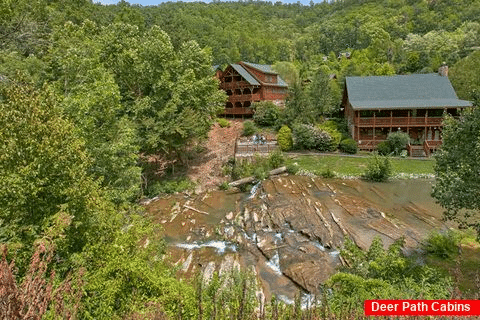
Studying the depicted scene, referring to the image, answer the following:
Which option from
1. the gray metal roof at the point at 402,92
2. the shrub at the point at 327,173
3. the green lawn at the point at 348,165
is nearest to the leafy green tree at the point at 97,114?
the shrub at the point at 327,173

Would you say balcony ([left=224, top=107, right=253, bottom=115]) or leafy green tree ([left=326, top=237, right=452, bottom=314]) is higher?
balcony ([left=224, top=107, right=253, bottom=115])

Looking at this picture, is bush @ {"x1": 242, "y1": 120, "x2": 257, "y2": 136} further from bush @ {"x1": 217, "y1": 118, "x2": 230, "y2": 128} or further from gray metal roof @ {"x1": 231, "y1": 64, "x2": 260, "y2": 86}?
gray metal roof @ {"x1": 231, "y1": 64, "x2": 260, "y2": 86}

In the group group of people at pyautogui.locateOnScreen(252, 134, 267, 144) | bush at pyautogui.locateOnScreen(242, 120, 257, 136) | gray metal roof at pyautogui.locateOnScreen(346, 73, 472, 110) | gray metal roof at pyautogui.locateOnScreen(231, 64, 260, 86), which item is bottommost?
group of people at pyautogui.locateOnScreen(252, 134, 267, 144)

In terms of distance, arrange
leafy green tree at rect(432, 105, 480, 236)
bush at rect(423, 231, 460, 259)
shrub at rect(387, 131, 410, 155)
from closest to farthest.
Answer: leafy green tree at rect(432, 105, 480, 236), bush at rect(423, 231, 460, 259), shrub at rect(387, 131, 410, 155)

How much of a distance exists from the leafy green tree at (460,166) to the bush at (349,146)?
61.3ft

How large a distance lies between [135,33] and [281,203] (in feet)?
65.0

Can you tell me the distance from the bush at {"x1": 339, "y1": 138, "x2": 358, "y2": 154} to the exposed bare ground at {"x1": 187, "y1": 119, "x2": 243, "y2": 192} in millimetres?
10990

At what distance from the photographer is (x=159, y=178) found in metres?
27.2

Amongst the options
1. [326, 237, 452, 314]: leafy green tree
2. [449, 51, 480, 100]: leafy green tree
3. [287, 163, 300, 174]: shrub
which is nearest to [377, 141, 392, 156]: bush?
[287, 163, 300, 174]: shrub

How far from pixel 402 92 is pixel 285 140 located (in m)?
14.2

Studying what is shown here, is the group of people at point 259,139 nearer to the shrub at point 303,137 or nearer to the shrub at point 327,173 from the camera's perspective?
the shrub at point 303,137

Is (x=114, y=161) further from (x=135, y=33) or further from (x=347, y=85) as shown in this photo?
(x=347, y=85)

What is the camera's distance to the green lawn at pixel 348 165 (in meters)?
26.5

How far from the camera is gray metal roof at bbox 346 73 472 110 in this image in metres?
31.5
